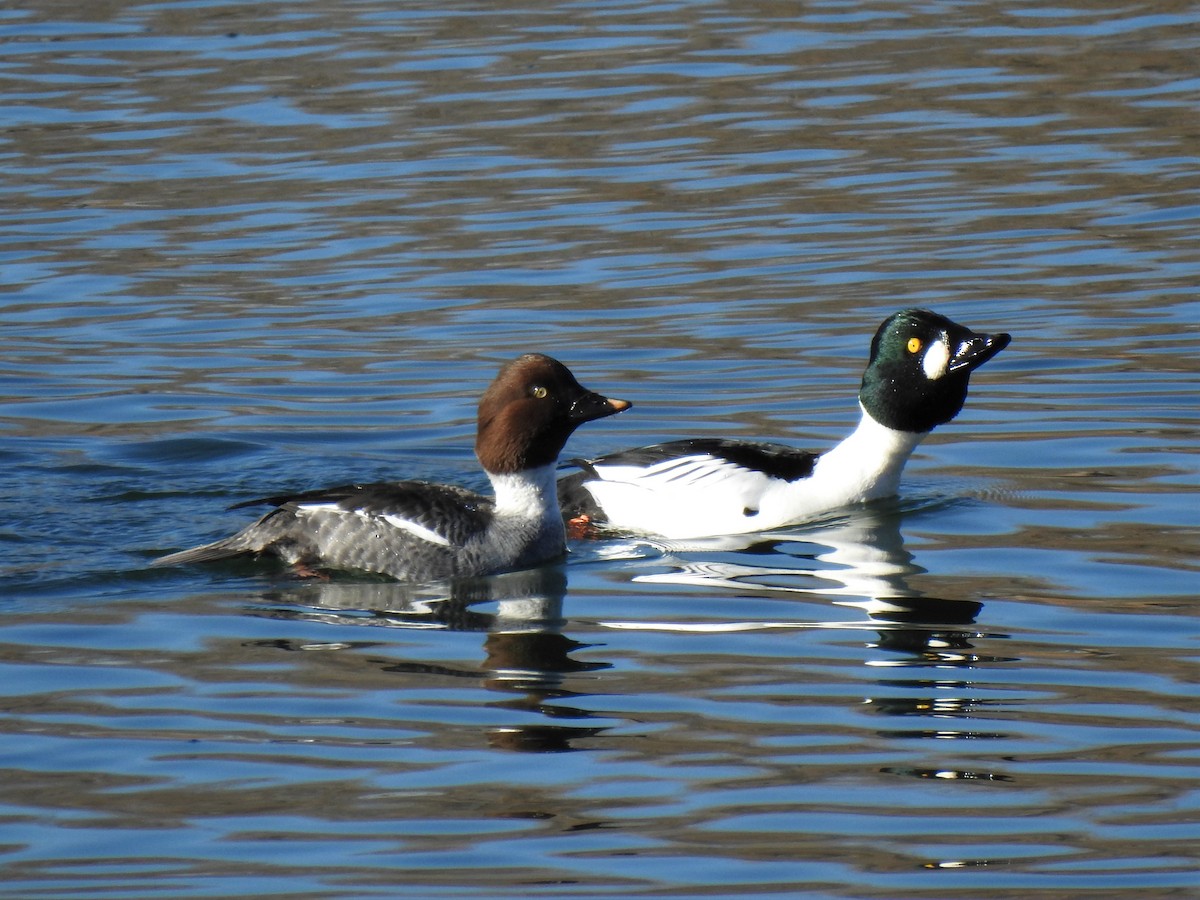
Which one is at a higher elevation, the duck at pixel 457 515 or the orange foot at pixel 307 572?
the duck at pixel 457 515

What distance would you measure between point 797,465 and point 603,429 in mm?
2151

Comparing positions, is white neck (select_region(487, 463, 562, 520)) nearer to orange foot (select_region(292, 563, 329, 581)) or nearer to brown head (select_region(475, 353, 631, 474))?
brown head (select_region(475, 353, 631, 474))

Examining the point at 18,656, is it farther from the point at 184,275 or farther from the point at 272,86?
the point at 272,86

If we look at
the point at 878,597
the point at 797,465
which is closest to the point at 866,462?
the point at 797,465

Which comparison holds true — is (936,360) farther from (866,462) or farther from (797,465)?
(797,465)

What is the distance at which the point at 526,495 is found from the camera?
31.6 ft

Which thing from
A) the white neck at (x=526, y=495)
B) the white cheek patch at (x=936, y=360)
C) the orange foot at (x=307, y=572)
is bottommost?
the orange foot at (x=307, y=572)

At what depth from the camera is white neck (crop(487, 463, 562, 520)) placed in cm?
962

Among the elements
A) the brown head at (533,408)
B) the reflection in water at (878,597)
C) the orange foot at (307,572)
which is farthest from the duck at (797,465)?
the orange foot at (307,572)

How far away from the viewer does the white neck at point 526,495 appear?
31.6 feet

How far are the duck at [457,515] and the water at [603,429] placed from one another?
213 millimetres

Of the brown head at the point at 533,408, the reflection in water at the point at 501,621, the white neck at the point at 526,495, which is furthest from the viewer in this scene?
the white neck at the point at 526,495

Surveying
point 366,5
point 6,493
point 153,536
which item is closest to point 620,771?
point 153,536

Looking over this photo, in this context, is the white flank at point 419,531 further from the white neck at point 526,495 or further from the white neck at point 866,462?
the white neck at point 866,462
